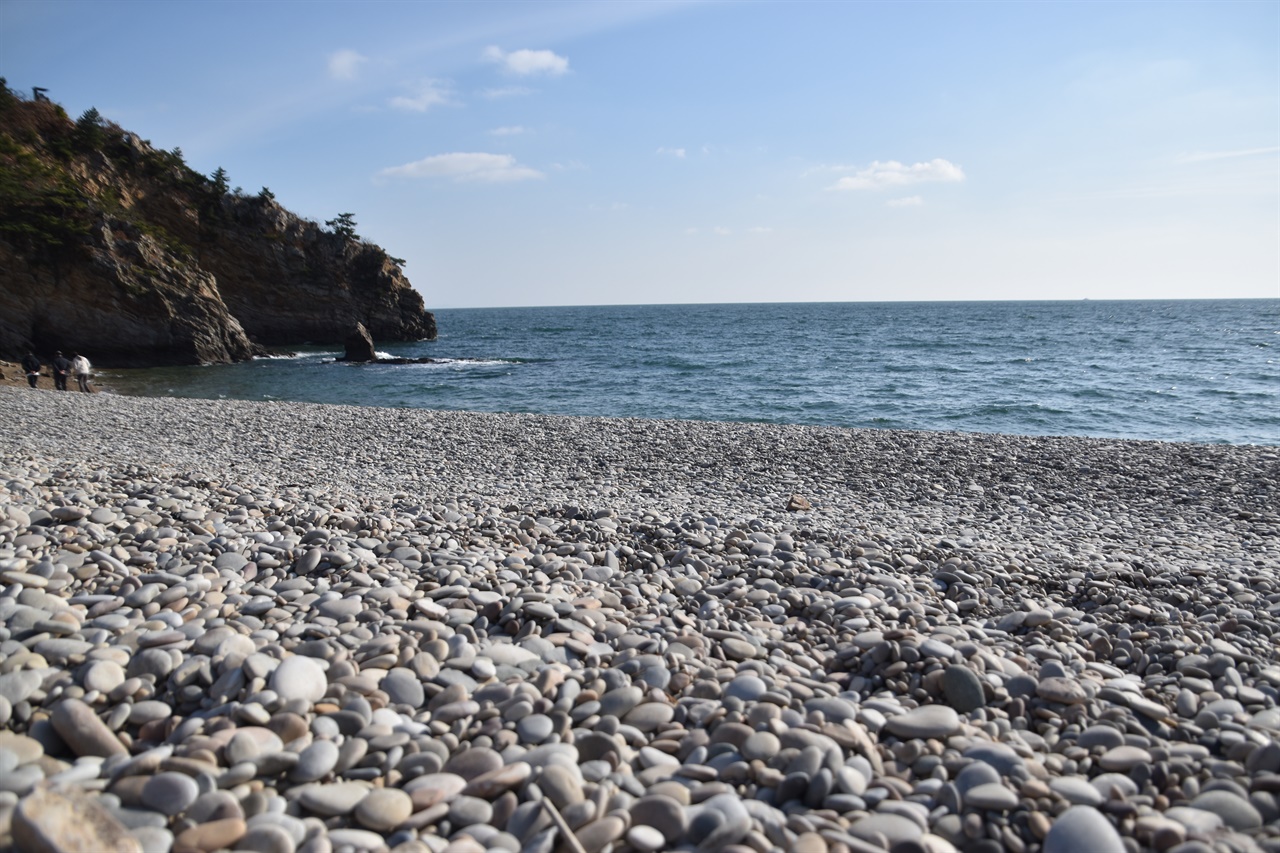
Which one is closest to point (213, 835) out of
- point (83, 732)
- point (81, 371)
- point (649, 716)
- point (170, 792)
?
point (170, 792)

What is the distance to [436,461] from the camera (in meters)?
11.0

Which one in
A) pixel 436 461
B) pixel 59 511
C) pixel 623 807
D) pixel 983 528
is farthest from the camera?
pixel 436 461

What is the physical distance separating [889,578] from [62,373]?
83.1 feet

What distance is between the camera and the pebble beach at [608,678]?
8.00 feet

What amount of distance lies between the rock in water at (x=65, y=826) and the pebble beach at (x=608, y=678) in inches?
0.4

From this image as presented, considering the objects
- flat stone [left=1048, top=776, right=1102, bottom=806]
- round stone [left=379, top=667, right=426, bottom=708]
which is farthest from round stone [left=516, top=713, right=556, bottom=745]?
flat stone [left=1048, top=776, right=1102, bottom=806]

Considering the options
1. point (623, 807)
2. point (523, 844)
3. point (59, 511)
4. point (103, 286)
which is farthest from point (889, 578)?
point (103, 286)

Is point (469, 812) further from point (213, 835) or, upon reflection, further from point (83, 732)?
point (83, 732)

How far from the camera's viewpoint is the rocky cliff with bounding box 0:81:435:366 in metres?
28.2

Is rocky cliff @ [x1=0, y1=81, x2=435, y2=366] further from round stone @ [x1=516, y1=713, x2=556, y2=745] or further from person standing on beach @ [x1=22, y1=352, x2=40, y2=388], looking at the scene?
round stone @ [x1=516, y1=713, x2=556, y2=745]

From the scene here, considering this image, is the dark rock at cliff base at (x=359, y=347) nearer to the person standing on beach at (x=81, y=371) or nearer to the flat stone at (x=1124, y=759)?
the person standing on beach at (x=81, y=371)

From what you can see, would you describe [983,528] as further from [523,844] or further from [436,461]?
[436,461]

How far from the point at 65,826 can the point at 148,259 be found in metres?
36.8

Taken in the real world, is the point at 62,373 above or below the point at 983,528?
above
